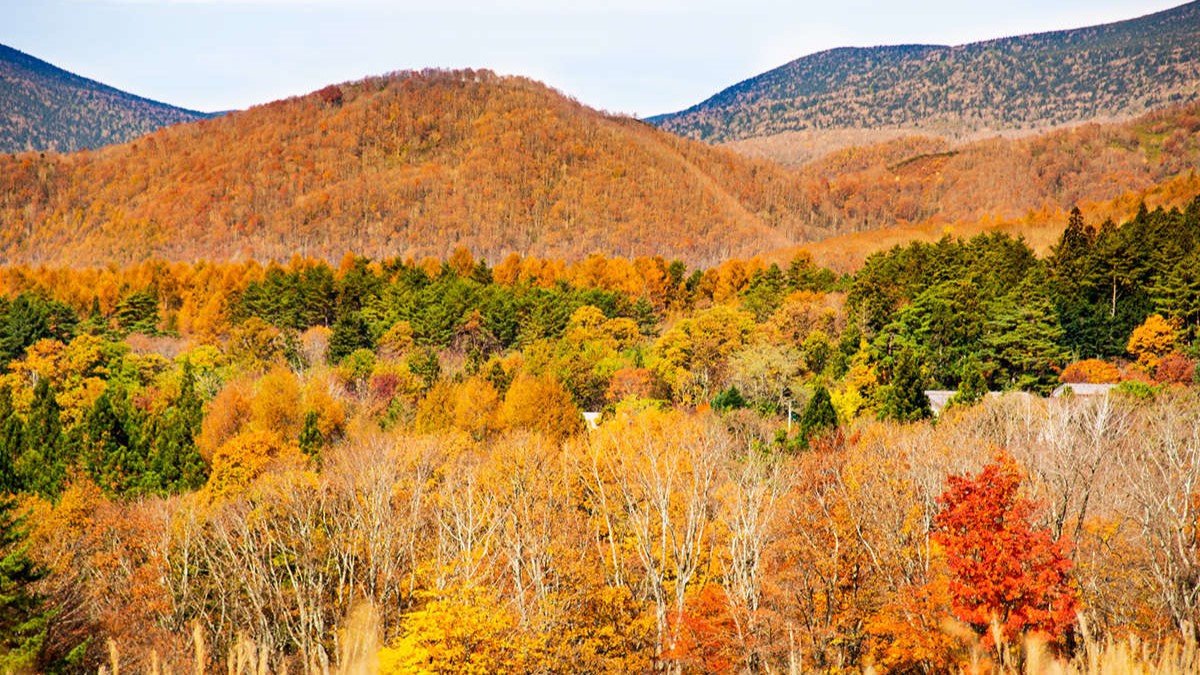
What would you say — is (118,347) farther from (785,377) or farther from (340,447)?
(785,377)

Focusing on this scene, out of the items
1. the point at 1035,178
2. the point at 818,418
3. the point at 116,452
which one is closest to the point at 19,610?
the point at 116,452

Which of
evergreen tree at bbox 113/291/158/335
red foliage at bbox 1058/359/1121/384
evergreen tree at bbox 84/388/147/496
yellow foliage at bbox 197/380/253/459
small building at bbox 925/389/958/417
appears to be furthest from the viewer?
evergreen tree at bbox 113/291/158/335

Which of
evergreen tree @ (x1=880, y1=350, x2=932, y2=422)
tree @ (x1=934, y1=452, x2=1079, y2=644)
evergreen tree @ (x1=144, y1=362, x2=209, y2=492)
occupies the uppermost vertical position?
tree @ (x1=934, y1=452, x2=1079, y2=644)

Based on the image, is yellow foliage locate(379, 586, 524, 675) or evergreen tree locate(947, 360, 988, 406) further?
evergreen tree locate(947, 360, 988, 406)

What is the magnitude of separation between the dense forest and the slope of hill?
74.9 meters

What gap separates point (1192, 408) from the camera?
2844cm

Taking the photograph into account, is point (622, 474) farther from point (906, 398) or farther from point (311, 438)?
point (311, 438)

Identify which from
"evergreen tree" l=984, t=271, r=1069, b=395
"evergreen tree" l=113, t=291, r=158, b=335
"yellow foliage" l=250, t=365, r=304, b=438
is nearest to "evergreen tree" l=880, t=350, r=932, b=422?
"evergreen tree" l=984, t=271, r=1069, b=395

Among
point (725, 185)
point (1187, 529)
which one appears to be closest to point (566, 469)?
point (1187, 529)

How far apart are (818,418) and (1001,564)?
21.1 metres

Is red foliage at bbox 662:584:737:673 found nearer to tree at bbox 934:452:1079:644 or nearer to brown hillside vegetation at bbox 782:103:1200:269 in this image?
tree at bbox 934:452:1079:644

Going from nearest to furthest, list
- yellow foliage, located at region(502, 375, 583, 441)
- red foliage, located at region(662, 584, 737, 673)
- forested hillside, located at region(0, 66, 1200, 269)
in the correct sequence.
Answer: red foliage, located at region(662, 584, 737, 673) < yellow foliage, located at region(502, 375, 583, 441) < forested hillside, located at region(0, 66, 1200, 269)

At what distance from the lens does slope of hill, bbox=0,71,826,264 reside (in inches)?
5689

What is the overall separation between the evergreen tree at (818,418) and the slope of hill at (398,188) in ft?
337
